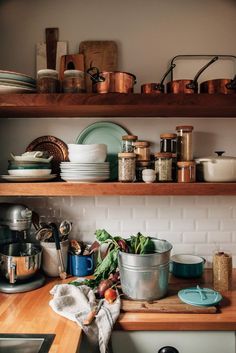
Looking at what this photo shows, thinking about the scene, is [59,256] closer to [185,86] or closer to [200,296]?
[200,296]

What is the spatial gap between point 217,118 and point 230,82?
17.0 inches

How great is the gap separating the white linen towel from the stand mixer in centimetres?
18

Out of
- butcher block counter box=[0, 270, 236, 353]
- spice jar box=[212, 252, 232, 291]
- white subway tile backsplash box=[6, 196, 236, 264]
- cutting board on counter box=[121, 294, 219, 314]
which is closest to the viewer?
butcher block counter box=[0, 270, 236, 353]

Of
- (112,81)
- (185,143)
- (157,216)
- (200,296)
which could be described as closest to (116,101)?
(112,81)

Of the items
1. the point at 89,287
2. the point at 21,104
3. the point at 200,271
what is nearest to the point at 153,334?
the point at 89,287

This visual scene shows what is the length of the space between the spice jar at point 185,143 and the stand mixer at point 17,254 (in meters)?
0.88

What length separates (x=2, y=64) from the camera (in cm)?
212

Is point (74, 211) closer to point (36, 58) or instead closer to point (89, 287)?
point (89, 287)

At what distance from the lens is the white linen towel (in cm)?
146

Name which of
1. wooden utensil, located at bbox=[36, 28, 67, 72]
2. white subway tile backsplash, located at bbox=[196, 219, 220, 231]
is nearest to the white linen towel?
white subway tile backsplash, located at bbox=[196, 219, 220, 231]

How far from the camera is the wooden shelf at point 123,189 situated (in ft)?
5.80

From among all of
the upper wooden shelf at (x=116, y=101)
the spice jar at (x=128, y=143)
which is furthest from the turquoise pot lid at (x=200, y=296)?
the upper wooden shelf at (x=116, y=101)

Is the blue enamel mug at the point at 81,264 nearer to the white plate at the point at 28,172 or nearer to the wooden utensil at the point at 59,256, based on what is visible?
the wooden utensil at the point at 59,256

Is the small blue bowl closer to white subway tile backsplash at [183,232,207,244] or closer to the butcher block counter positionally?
white subway tile backsplash at [183,232,207,244]
